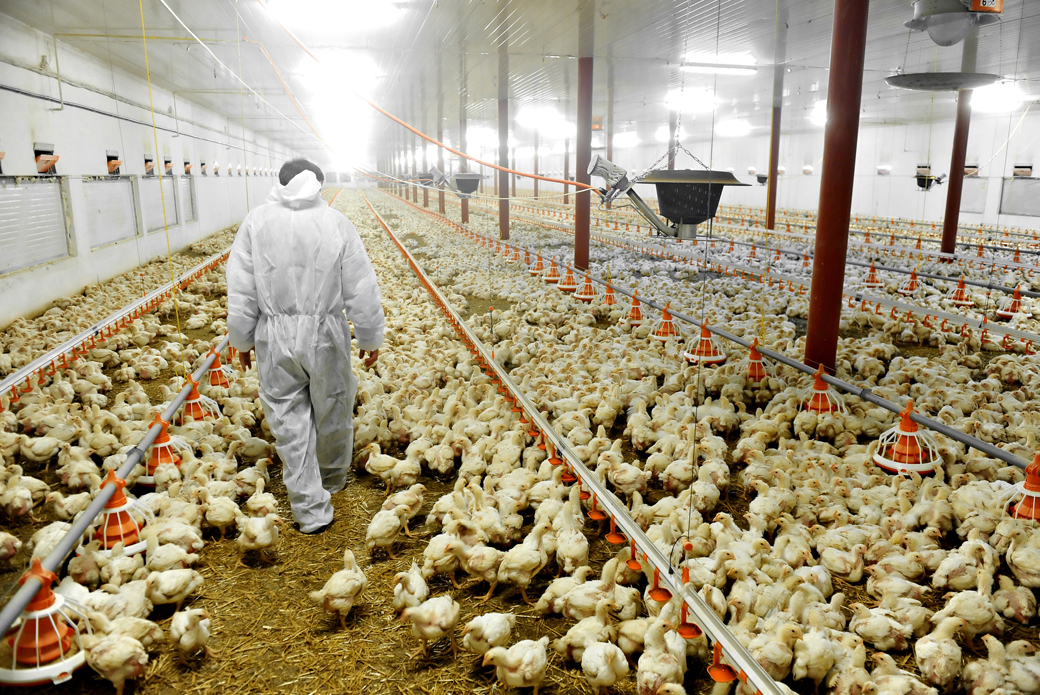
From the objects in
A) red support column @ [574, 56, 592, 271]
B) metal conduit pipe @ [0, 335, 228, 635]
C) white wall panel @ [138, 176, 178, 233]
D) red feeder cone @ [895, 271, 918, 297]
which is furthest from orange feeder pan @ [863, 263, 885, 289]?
white wall panel @ [138, 176, 178, 233]

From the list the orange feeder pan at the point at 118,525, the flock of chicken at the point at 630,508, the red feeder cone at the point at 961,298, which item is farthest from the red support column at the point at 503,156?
the orange feeder pan at the point at 118,525

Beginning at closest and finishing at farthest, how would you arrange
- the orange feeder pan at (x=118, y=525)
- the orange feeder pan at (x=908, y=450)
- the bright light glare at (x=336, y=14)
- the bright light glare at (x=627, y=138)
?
the orange feeder pan at (x=118, y=525) < the orange feeder pan at (x=908, y=450) < the bright light glare at (x=336, y=14) < the bright light glare at (x=627, y=138)

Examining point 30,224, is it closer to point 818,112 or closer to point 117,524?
point 117,524

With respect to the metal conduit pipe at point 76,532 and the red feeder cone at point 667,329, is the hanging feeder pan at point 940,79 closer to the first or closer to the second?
the red feeder cone at point 667,329

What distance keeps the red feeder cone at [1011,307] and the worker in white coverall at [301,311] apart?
8933mm

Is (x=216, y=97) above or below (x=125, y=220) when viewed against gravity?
above

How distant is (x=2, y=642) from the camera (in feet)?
8.65

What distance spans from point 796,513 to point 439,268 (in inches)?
420

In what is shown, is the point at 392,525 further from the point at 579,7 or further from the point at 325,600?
the point at 579,7

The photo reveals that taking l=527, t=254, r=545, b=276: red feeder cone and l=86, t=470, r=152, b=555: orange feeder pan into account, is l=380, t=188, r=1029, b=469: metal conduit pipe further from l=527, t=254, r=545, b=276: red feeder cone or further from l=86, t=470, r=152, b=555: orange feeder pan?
l=527, t=254, r=545, b=276: red feeder cone

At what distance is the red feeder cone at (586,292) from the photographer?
34.4 ft

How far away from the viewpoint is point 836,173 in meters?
5.67

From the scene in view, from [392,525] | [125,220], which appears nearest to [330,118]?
[125,220]

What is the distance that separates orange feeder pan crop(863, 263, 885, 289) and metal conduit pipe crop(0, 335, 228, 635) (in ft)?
Result: 35.5
